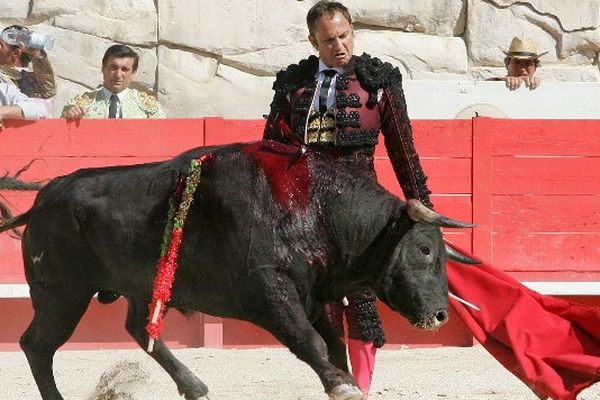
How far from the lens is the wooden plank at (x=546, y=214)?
7.48 metres

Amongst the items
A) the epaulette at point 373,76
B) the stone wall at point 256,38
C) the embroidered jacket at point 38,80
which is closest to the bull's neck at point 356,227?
the epaulette at point 373,76

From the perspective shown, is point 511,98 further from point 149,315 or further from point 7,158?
point 149,315

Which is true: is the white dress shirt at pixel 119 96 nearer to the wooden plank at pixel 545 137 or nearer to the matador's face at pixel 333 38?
the wooden plank at pixel 545 137

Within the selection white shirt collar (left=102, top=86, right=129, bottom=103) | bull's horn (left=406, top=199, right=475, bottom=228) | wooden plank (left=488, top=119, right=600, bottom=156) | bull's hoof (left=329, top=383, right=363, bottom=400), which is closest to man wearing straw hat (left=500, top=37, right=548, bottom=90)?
wooden plank (left=488, top=119, right=600, bottom=156)

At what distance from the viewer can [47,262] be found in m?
5.07

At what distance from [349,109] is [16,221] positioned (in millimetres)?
1235

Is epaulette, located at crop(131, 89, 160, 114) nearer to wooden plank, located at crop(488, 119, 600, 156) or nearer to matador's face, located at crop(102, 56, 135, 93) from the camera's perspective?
matador's face, located at crop(102, 56, 135, 93)

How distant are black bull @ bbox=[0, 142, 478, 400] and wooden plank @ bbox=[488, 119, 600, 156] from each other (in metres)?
2.81

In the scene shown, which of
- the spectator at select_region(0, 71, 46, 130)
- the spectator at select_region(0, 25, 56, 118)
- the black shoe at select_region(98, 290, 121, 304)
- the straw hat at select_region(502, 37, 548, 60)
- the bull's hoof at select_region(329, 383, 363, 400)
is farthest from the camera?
the straw hat at select_region(502, 37, 548, 60)

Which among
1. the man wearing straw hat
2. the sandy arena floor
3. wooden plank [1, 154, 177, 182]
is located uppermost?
the man wearing straw hat

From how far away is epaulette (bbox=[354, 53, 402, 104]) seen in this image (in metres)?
4.82

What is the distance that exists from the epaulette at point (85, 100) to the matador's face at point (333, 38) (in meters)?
2.77

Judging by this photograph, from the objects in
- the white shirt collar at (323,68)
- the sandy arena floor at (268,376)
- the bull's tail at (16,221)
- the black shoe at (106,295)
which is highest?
the white shirt collar at (323,68)

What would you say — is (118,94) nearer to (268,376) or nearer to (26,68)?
(26,68)
